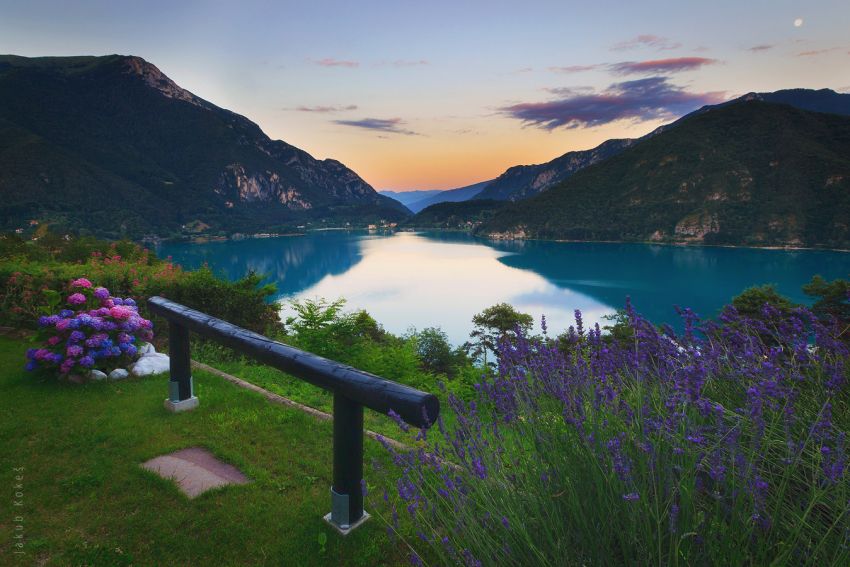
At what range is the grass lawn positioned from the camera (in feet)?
8.34

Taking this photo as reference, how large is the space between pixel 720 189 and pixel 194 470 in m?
137

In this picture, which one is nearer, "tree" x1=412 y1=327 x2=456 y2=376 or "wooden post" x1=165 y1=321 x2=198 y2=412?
"wooden post" x1=165 y1=321 x2=198 y2=412

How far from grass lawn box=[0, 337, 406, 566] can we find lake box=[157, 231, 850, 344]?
1399 inches

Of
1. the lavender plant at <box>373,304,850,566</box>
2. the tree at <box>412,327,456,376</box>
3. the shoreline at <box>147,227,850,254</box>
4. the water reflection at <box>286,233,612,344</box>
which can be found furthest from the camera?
the shoreline at <box>147,227,850,254</box>

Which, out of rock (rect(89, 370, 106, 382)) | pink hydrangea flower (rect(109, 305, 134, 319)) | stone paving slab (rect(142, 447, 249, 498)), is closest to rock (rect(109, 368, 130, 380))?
rock (rect(89, 370, 106, 382))

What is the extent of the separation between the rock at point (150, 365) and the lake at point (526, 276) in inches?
1353

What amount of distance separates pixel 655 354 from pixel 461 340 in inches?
1482

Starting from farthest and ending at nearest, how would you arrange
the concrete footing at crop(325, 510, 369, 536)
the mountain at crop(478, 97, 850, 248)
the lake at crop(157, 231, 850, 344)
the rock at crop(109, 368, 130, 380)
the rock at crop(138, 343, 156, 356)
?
the mountain at crop(478, 97, 850, 248)
the lake at crop(157, 231, 850, 344)
the rock at crop(138, 343, 156, 356)
the rock at crop(109, 368, 130, 380)
the concrete footing at crop(325, 510, 369, 536)

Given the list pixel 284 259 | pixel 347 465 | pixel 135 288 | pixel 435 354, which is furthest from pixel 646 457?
pixel 284 259

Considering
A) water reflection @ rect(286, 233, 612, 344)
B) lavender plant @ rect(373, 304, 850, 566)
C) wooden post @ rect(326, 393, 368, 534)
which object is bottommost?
water reflection @ rect(286, 233, 612, 344)

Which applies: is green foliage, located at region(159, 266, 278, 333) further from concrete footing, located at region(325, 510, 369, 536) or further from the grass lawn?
concrete footing, located at region(325, 510, 369, 536)

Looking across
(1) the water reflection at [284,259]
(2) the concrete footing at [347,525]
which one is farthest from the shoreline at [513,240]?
(2) the concrete footing at [347,525]

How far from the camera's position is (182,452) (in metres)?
3.69

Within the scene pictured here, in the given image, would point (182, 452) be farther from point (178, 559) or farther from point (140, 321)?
point (140, 321)
